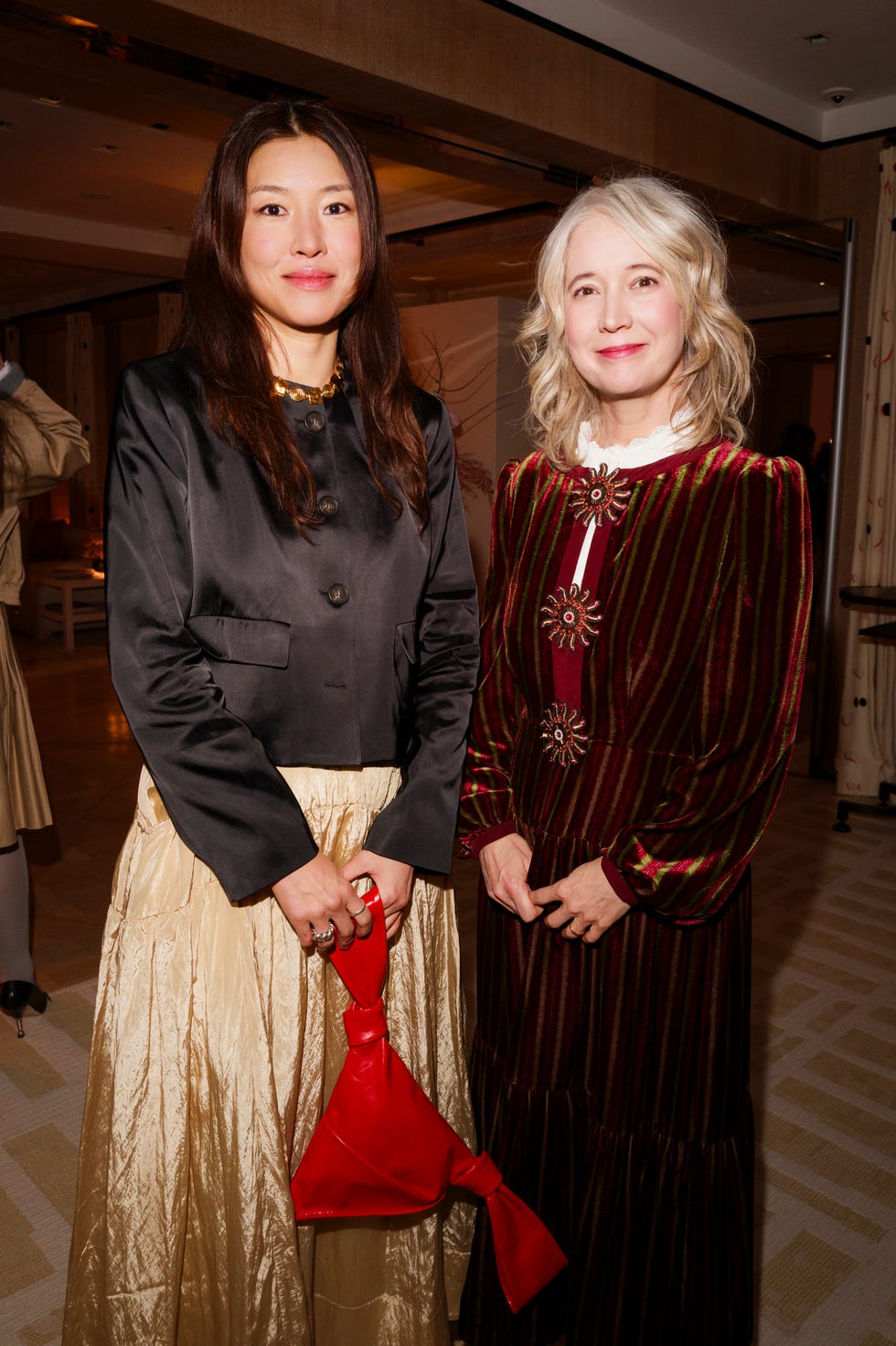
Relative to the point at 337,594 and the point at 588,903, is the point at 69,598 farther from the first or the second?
the point at 588,903

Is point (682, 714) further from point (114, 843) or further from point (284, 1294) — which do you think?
point (114, 843)

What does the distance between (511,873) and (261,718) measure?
43 cm

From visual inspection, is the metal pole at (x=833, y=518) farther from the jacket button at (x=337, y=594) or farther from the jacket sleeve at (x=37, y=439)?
the jacket button at (x=337, y=594)

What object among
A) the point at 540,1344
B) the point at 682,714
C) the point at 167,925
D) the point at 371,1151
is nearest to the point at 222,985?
the point at 167,925

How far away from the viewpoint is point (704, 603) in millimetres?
1316

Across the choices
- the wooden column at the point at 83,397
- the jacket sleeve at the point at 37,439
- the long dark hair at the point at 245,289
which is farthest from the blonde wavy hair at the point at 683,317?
the wooden column at the point at 83,397

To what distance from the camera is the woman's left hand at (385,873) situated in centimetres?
140

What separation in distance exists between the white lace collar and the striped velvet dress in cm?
3

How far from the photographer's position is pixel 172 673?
1.25 metres

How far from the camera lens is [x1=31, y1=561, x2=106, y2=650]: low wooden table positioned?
8.19m

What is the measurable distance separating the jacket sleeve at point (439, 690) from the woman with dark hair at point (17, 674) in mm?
1483

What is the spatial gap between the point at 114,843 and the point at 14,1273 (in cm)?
228

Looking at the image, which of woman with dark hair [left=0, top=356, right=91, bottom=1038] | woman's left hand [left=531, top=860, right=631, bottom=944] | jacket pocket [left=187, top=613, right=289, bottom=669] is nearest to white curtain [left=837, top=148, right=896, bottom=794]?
woman with dark hair [left=0, top=356, right=91, bottom=1038]

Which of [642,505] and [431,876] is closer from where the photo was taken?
[642,505]
